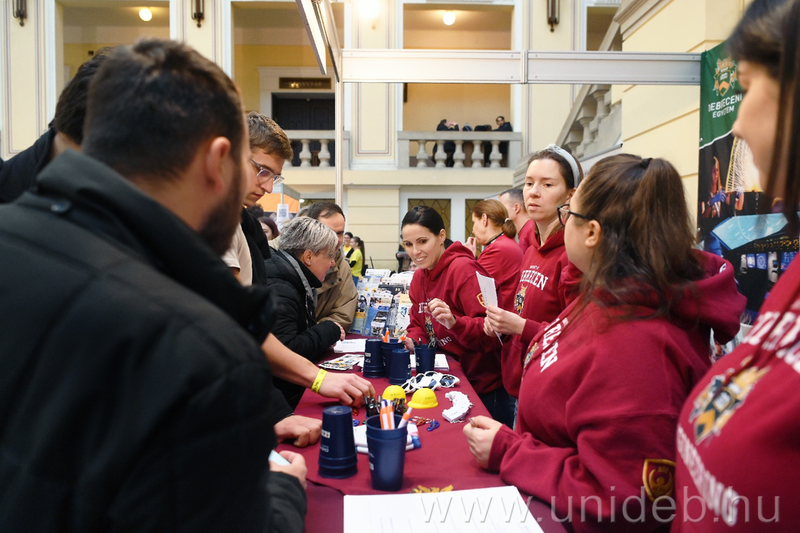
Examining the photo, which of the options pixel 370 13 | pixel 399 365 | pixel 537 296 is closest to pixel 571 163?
pixel 537 296

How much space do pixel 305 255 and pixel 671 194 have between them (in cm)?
170

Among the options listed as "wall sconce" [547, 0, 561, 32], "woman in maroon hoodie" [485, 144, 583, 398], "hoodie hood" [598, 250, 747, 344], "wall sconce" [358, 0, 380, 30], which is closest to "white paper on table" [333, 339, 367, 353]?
"woman in maroon hoodie" [485, 144, 583, 398]

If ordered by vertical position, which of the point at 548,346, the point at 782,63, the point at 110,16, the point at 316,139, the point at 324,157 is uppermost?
the point at 110,16

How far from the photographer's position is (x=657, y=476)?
1.00 meters

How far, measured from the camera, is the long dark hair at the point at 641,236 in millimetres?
1114

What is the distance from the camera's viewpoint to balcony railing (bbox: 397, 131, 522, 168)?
11383 mm

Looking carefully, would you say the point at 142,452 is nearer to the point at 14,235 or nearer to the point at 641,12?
the point at 14,235

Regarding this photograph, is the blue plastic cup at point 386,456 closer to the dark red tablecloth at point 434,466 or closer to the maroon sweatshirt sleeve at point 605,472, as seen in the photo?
the dark red tablecloth at point 434,466

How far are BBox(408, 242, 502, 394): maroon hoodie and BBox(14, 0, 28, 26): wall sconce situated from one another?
40.9 ft

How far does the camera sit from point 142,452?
54cm

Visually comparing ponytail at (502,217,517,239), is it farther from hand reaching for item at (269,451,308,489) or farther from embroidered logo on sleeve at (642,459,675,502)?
hand reaching for item at (269,451,308,489)

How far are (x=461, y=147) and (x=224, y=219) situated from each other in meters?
11.4

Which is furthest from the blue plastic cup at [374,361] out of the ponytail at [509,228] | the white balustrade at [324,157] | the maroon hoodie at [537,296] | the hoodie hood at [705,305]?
the white balustrade at [324,157]

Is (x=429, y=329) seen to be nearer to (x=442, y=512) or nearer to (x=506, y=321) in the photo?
(x=506, y=321)
